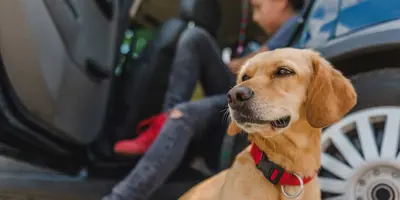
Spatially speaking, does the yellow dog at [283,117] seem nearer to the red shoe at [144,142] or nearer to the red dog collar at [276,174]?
the red dog collar at [276,174]

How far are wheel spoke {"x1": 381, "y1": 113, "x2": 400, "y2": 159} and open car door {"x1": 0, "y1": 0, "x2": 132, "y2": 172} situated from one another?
1273mm

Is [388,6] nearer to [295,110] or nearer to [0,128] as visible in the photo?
[295,110]

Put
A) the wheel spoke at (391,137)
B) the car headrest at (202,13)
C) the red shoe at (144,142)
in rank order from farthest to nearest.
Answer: the car headrest at (202,13), the red shoe at (144,142), the wheel spoke at (391,137)

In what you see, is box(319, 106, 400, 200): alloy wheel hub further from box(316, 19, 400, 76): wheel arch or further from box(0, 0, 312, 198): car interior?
box(0, 0, 312, 198): car interior

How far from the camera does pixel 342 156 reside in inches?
77.9

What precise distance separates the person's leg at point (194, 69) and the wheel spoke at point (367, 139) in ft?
2.42

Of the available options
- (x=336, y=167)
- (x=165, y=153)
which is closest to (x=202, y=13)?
(x=165, y=153)

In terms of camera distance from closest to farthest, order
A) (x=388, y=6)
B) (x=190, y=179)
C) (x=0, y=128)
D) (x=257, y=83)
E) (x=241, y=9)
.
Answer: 1. (x=257, y=83)
2. (x=388, y=6)
3. (x=0, y=128)
4. (x=190, y=179)
5. (x=241, y=9)

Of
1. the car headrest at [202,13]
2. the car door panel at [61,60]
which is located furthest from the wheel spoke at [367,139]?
the car door panel at [61,60]

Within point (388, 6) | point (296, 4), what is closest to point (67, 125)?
point (296, 4)

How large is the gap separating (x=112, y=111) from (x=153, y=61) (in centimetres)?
33

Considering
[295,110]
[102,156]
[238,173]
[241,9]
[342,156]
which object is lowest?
[102,156]

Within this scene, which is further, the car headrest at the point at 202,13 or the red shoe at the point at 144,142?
the car headrest at the point at 202,13

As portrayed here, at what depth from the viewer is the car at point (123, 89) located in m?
1.92
